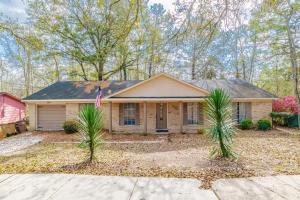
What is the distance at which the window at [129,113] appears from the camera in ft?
56.9

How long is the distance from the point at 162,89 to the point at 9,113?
44.0 feet

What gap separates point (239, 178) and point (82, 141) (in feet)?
17.2

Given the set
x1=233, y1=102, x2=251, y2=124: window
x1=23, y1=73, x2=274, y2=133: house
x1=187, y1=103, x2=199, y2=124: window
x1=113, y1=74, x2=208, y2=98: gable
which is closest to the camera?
x1=23, y1=73, x2=274, y2=133: house

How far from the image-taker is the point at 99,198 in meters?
4.89

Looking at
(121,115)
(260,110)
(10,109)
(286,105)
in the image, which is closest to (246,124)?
(260,110)

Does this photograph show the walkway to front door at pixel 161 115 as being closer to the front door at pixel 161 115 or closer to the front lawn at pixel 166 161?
the front door at pixel 161 115

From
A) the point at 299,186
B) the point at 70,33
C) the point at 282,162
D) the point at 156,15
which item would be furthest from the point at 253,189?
the point at 70,33

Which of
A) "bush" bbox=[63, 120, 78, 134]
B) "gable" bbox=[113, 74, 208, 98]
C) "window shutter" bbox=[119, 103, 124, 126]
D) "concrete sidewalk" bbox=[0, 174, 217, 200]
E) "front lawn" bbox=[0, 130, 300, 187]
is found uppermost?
"gable" bbox=[113, 74, 208, 98]

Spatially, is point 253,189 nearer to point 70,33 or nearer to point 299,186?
point 299,186

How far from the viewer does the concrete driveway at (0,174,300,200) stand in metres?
4.94

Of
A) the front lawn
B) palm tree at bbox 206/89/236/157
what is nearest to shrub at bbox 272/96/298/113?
the front lawn

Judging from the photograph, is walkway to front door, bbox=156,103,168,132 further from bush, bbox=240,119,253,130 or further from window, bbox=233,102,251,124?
bush, bbox=240,119,253,130

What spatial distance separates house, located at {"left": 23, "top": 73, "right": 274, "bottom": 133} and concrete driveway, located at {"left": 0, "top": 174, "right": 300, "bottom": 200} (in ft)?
32.5

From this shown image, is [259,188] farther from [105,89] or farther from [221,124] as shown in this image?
[105,89]
